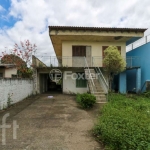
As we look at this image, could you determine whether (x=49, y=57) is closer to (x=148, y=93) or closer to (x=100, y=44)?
(x=100, y=44)

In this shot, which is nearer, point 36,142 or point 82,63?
point 36,142

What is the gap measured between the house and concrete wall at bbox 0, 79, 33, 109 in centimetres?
278

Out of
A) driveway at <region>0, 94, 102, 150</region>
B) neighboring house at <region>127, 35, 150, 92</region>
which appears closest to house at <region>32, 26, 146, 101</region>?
neighboring house at <region>127, 35, 150, 92</region>

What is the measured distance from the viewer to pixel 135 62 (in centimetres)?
1504

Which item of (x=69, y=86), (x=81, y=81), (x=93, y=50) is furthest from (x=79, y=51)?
(x=69, y=86)

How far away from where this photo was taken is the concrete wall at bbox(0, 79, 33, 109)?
7698mm

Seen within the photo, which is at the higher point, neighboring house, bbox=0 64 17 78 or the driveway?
neighboring house, bbox=0 64 17 78

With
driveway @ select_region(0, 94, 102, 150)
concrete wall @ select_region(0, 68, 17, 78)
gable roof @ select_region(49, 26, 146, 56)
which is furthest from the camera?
concrete wall @ select_region(0, 68, 17, 78)

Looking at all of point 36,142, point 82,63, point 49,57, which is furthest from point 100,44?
point 36,142

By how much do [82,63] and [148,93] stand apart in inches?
259

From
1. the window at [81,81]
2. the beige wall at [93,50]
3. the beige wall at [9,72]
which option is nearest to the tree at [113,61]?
the beige wall at [93,50]

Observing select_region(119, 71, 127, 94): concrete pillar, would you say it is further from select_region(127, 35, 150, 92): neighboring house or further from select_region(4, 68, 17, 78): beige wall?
select_region(4, 68, 17, 78): beige wall

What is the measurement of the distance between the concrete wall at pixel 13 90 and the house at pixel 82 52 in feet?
9.12

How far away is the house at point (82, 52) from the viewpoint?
43.2ft
